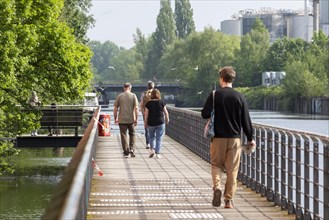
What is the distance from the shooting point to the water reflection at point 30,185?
1428 inches

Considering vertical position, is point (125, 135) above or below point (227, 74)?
below

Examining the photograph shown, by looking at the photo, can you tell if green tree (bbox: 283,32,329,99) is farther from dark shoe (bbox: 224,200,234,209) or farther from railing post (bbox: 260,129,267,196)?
dark shoe (bbox: 224,200,234,209)

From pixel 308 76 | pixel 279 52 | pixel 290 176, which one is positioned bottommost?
pixel 308 76

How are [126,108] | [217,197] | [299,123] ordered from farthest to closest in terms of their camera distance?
[299,123]
[126,108]
[217,197]

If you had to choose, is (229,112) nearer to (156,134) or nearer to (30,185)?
(156,134)

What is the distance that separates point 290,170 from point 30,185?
3184 centimetres

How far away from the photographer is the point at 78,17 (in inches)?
2729

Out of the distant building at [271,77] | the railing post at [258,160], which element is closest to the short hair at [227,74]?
the railing post at [258,160]

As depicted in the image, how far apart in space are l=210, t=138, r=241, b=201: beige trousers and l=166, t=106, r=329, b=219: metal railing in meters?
0.72

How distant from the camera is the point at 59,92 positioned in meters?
46.3

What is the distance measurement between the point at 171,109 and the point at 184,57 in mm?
137377

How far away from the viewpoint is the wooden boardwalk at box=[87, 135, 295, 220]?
13.8 meters

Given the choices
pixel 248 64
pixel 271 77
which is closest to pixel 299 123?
pixel 271 77

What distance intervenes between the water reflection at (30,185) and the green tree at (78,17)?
26.0 feet
